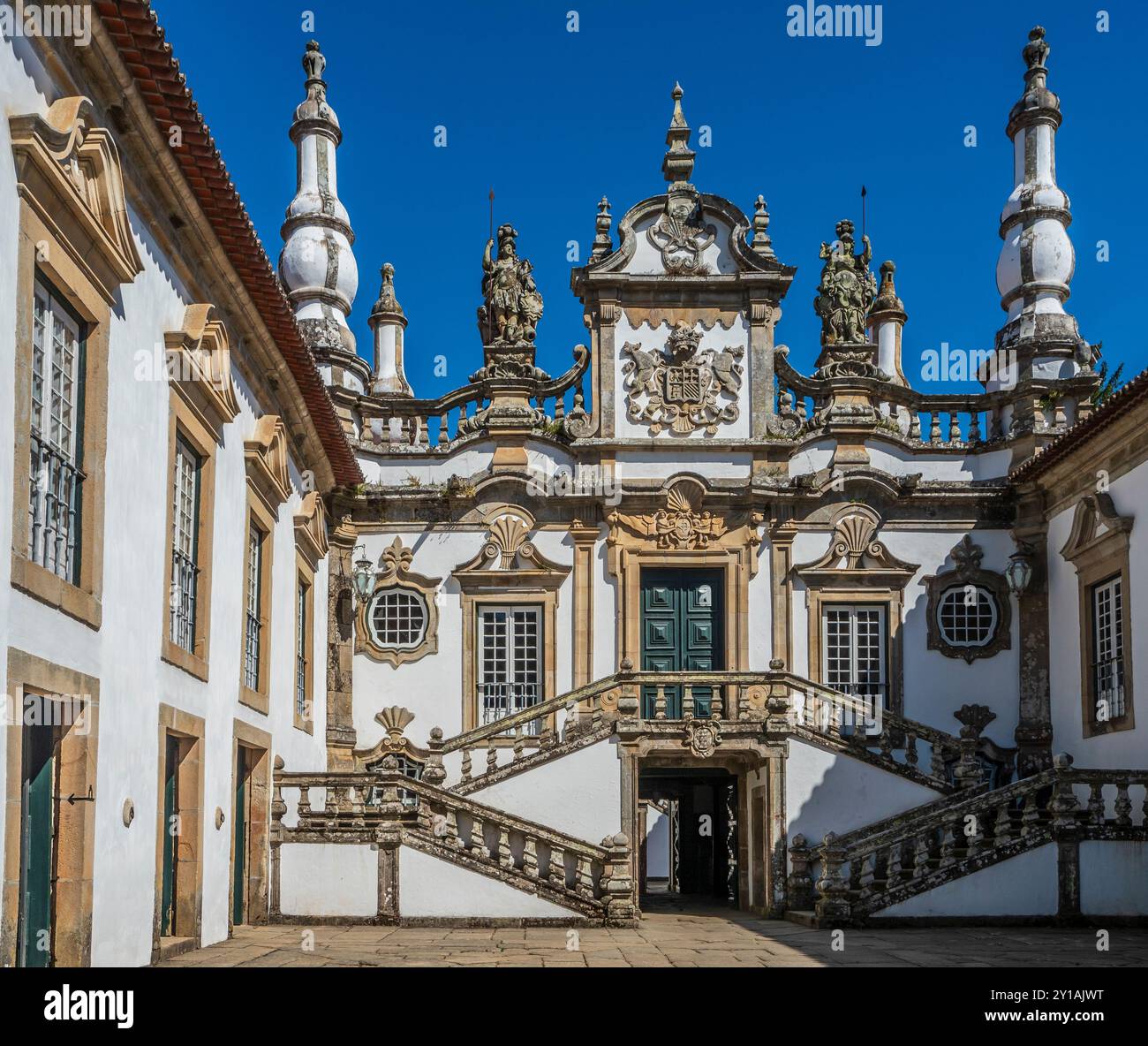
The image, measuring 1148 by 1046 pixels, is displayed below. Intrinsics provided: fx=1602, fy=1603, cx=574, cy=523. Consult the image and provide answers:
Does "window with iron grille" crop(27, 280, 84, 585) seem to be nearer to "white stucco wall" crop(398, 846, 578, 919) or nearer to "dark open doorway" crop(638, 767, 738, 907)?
"white stucco wall" crop(398, 846, 578, 919)

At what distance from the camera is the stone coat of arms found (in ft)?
67.9

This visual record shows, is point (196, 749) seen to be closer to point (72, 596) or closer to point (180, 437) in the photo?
point (180, 437)

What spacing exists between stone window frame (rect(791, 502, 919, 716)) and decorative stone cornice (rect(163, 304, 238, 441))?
29.9ft

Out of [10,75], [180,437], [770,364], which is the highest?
[770,364]

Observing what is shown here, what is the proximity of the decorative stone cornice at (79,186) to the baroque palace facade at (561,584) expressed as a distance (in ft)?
0.16

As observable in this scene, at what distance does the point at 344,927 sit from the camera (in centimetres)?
1527

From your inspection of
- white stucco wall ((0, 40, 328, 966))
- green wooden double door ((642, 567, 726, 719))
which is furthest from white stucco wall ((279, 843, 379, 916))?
green wooden double door ((642, 567, 726, 719))

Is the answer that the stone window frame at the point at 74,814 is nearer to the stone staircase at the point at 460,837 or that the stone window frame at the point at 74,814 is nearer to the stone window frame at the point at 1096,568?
the stone staircase at the point at 460,837

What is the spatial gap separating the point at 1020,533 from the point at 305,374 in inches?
373

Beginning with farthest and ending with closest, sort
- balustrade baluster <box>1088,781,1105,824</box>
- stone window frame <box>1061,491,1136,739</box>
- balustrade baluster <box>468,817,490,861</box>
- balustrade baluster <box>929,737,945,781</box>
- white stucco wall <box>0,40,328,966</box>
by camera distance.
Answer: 1. balustrade baluster <box>929,737,945,781</box>
2. stone window frame <box>1061,491,1136,739</box>
3. balustrade baluster <box>1088,781,1105,824</box>
4. balustrade baluster <box>468,817,490,861</box>
5. white stucco wall <box>0,40,328,966</box>

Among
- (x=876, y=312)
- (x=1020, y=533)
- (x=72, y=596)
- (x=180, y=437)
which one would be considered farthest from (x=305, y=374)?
(x=876, y=312)

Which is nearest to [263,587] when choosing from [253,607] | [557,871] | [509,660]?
[253,607]

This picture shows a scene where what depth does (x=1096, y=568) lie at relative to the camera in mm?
18281

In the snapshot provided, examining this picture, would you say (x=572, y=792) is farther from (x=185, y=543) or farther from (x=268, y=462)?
(x=185, y=543)
